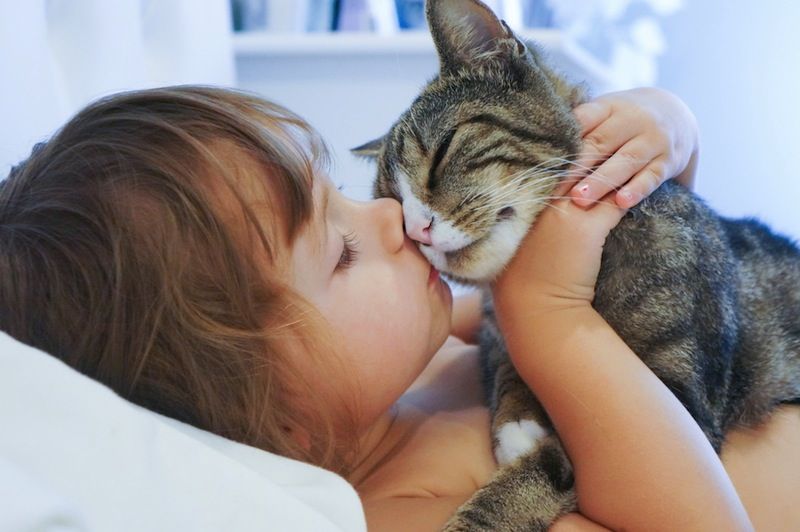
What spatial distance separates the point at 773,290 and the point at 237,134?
0.95m

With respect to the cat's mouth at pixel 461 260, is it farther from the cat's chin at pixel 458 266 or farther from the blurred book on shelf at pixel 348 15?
the blurred book on shelf at pixel 348 15

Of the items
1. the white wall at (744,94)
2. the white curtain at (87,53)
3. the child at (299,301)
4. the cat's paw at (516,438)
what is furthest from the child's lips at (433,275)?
the white wall at (744,94)

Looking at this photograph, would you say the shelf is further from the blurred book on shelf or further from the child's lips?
the child's lips

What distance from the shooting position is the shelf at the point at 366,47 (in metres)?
2.25

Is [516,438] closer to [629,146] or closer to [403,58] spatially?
[629,146]

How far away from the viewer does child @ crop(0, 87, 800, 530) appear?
2.75 feet

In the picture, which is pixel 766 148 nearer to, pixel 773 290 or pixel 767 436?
pixel 773 290

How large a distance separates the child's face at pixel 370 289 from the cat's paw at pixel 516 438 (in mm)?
162

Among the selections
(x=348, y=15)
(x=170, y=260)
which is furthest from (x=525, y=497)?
(x=348, y=15)

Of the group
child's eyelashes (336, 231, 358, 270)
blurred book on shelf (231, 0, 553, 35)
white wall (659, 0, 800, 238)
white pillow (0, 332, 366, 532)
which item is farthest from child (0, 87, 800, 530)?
blurred book on shelf (231, 0, 553, 35)

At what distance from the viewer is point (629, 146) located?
105cm

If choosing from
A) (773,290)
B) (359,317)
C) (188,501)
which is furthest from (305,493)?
(773,290)

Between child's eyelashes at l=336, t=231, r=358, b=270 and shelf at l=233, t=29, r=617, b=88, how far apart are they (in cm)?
141

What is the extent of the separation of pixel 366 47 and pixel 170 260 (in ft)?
5.37
